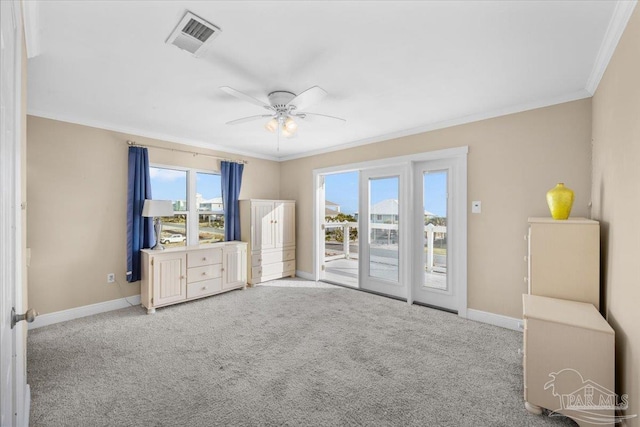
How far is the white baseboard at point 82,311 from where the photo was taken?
3270 mm

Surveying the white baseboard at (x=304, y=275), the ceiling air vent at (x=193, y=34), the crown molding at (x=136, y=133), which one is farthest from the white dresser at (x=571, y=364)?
the crown molding at (x=136, y=133)

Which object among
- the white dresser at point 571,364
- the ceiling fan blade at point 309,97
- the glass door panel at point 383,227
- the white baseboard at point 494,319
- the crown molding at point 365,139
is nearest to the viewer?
the white dresser at point 571,364

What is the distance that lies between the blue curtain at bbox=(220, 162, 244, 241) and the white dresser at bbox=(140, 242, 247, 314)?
323 mm

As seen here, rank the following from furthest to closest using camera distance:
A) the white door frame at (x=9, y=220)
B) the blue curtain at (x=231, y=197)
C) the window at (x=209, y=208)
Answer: the blue curtain at (x=231, y=197)
the window at (x=209, y=208)
the white door frame at (x=9, y=220)

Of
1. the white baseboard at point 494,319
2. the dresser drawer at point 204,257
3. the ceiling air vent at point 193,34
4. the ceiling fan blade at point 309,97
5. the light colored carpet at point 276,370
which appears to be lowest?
the light colored carpet at point 276,370

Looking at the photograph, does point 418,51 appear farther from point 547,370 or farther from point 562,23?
point 547,370

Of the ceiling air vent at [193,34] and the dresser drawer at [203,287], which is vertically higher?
the ceiling air vent at [193,34]

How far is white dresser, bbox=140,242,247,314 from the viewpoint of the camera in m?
3.71

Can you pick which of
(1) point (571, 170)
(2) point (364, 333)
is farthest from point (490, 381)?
(1) point (571, 170)

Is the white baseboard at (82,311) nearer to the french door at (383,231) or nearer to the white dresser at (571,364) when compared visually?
the french door at (383,231)

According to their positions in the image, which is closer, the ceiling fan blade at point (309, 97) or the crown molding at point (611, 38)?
the crown molding at point (611, 38)

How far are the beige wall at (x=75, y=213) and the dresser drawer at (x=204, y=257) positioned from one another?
0.82m

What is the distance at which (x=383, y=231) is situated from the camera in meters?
4.43

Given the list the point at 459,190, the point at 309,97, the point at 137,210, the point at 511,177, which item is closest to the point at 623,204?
the point at 511,177
